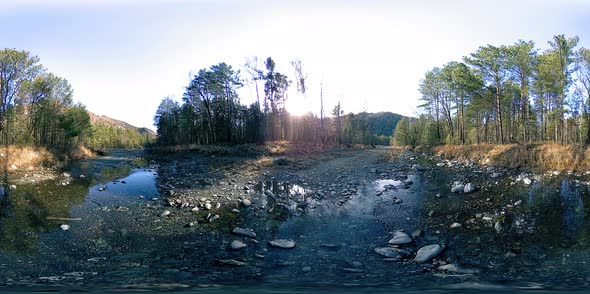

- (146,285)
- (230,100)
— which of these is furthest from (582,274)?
(230,100)

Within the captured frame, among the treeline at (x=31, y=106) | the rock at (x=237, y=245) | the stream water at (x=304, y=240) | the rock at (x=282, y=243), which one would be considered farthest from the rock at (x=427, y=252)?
the treeline at (x=31, y=106)

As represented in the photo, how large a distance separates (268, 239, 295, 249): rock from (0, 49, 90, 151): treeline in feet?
62.7

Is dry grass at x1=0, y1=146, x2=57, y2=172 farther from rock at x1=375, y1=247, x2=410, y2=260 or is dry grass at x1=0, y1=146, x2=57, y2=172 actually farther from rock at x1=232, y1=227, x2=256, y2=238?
rock at x1=375, y1=247, x2=410, y2=260

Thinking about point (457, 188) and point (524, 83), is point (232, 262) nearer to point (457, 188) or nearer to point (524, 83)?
point (457, 188)

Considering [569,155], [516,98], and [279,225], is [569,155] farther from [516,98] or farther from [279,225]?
[516,98]

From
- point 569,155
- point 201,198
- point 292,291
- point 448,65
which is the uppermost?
point 448,65

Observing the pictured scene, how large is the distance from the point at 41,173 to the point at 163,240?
10127 millimetres

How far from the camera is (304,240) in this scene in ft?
18.8

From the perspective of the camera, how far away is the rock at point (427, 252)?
4.75 m

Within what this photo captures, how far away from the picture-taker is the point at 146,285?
160 inches

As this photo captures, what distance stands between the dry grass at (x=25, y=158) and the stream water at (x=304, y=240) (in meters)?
5.24

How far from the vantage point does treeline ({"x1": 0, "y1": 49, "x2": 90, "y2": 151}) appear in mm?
18453

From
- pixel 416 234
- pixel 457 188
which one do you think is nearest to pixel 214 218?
pixel 416 234

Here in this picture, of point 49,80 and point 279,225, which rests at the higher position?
point 49,80
